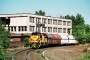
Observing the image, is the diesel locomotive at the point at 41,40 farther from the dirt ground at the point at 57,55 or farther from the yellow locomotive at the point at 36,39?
the dirt ground at the point at 57,55

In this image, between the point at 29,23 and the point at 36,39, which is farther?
the point at 29,23

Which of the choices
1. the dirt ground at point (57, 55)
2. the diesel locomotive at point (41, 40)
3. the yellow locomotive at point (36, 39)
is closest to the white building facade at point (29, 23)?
the diesel locomotive at point (41, 40)

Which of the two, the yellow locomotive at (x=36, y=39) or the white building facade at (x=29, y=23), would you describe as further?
the white building facade at (x=29, y=23)

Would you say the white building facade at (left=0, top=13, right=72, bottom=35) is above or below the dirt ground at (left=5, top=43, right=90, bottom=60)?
above

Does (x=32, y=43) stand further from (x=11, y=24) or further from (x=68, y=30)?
(x=68, y=30)

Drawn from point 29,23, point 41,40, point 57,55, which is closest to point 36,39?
point 41,40

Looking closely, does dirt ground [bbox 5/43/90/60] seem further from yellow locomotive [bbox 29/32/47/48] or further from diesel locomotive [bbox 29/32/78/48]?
diesel locomotive [bbox 29/32/78/48]

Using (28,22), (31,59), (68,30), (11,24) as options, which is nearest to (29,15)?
(28,22)

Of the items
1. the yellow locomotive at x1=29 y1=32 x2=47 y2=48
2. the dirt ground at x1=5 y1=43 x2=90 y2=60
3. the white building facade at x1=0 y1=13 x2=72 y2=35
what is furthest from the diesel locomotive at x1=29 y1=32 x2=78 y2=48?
the white building facade at x1=0 y1=13 x2=72 y2=35

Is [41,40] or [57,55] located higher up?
[41,40]

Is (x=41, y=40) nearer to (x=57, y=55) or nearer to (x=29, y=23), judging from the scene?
(x=57, y=55)

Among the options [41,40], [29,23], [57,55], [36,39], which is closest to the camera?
[57,55]

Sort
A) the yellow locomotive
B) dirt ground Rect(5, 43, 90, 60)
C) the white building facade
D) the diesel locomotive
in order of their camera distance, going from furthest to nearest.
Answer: the white building facade → the diesel locomotive → the yellow locomotive → dirt ground Rect(5, 43, 90, 60)

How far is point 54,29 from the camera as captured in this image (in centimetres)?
9238
